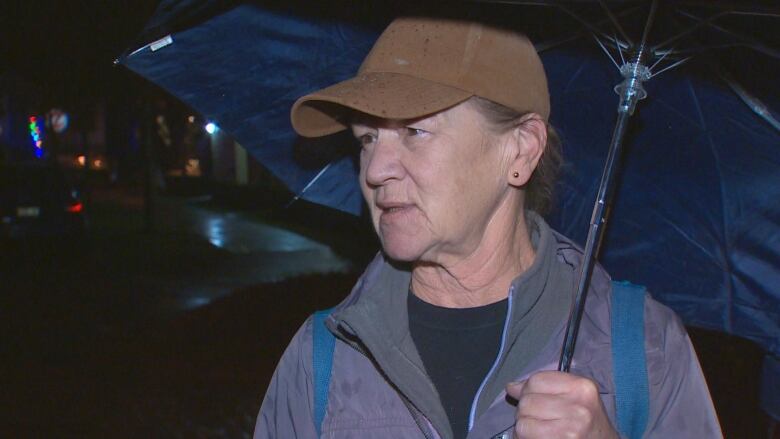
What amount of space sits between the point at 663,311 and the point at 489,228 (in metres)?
0.51

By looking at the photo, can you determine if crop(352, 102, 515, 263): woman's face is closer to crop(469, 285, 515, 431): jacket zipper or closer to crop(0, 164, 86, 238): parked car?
crop(469, 285, 515, 431): jacket zipper

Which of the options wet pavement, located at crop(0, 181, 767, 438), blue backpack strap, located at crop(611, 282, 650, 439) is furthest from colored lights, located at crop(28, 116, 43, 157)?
blue backpack strap, located at crop(611, 282, 650, 439)

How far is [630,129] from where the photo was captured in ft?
8.52

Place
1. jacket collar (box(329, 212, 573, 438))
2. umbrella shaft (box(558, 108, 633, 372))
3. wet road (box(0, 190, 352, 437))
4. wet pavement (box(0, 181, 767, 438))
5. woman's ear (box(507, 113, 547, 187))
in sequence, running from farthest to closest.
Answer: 1. wet road (box(0, 190, 352, 437))
2. wet pavement (box(0, 181, 767, 438))
3. woman's ear (box(507, 113, 547, 187))
4. jacket collar (box(329, 212, 573, 438))
5. umbrella shaft (box(558, 108, 633, 372))

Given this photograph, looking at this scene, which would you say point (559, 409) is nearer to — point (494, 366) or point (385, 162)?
point (494, 366)

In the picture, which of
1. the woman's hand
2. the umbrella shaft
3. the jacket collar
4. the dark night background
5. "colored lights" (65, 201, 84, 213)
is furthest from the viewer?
→ "colored lights" (65, 201, 84, 213)

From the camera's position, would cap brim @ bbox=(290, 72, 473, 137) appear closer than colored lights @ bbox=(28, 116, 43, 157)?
Yes

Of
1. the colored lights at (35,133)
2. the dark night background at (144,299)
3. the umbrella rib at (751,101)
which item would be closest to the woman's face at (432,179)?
the umbrella rib at (751,101)

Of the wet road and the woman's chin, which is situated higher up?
the woman's chin

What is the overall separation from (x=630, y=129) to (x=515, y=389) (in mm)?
1110

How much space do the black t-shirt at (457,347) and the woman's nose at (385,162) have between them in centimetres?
44

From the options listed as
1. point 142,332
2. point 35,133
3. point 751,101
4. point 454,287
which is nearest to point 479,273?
point 454,287

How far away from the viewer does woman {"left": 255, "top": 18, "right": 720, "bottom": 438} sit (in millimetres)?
2021

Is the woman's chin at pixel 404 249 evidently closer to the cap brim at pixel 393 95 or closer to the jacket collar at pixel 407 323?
the jacket collar at pixel 407 323
